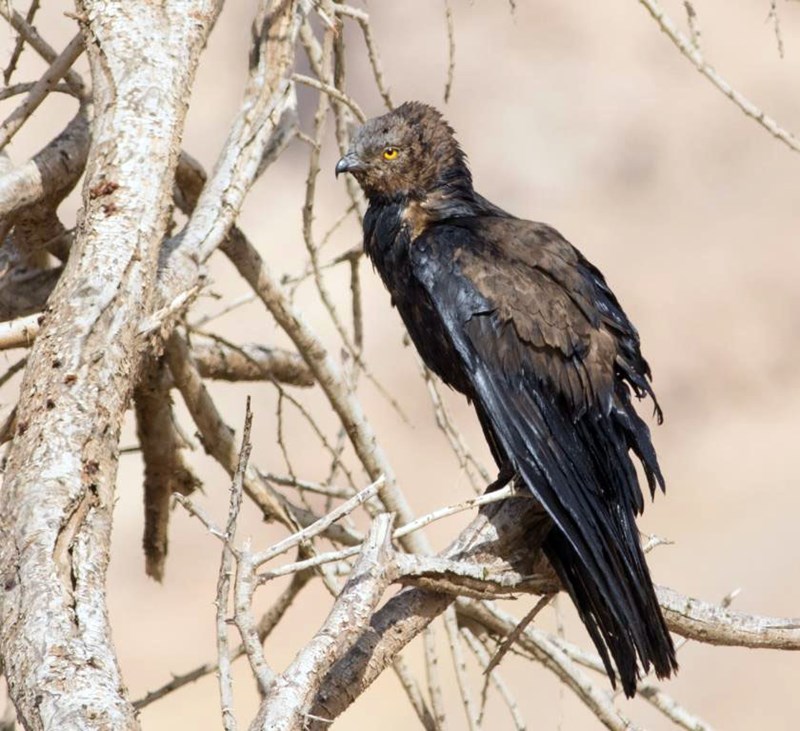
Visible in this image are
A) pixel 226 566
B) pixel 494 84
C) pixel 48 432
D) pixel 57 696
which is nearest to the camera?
pixel 57 696

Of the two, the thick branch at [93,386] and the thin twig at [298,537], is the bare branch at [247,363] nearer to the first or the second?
the thick branch at [93,386]

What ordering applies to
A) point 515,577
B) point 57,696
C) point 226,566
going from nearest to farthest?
point 57,696, point 226,566, point 515,577

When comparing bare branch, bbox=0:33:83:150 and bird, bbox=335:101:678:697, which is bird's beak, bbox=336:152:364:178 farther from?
bare branch, bbox=0:33:83:150

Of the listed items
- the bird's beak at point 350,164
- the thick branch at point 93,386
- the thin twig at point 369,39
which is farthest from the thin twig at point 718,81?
the thick branch at point 93,386

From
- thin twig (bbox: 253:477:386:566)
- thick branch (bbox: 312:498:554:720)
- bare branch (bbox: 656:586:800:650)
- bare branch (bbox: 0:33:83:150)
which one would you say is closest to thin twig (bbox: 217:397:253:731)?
thin twig (bbox: 253:477:386:566)

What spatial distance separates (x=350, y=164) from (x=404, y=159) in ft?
0.55

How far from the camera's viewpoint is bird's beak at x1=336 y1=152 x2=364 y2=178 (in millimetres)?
4137

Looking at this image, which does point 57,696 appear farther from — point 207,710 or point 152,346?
point 207,710

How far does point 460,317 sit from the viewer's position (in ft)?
11.6

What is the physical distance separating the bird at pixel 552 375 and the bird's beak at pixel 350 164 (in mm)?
185

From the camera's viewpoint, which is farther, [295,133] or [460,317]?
[295,133]

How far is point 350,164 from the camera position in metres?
4.15

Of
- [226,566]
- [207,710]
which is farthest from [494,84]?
[226,566]

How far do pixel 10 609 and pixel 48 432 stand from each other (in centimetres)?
38
